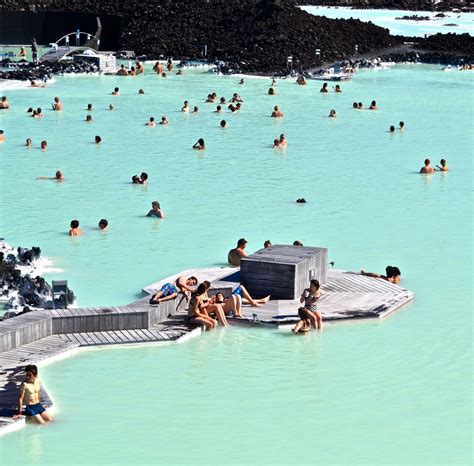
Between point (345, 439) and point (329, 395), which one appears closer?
point (345, 439)

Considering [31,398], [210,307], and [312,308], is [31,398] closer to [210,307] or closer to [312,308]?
[210,307]

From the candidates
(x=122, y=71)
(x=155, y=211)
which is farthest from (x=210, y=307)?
(x=122, y=71)

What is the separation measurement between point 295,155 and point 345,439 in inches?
1009

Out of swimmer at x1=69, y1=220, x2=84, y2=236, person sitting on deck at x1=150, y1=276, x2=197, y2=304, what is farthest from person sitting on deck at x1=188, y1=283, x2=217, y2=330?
swimmer at x1=69, y1=220, x2=84, y2=236

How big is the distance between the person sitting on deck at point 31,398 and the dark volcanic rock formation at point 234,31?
5633 centimetres

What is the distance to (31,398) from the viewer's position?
1495 centimetres

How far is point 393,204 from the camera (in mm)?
31531

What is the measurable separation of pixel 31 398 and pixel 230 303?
17.3ft

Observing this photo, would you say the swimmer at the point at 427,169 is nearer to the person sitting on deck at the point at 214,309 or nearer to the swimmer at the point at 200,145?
the swimmer at the point at 200,145

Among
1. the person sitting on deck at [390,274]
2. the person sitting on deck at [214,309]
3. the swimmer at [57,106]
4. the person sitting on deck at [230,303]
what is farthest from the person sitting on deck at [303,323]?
the swimmer at [57,106]

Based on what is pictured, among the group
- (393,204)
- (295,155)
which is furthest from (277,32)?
(393,204)

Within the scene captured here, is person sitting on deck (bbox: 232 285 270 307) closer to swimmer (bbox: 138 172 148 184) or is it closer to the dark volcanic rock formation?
swimmer (bbox: 138 172 148 184)

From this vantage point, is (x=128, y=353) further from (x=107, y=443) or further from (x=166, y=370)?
(x=107, y=443)

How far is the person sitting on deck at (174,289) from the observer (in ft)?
63.6
